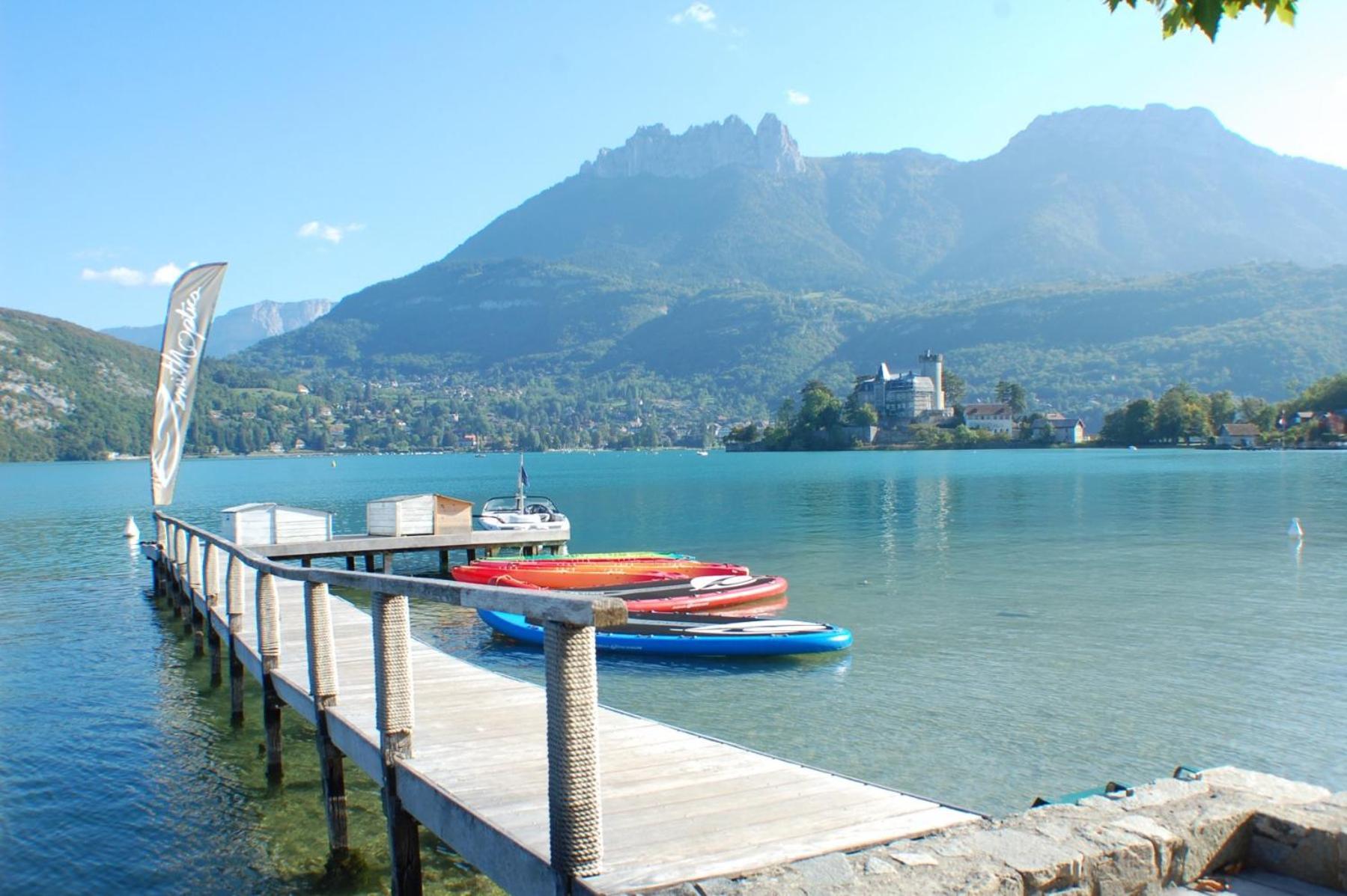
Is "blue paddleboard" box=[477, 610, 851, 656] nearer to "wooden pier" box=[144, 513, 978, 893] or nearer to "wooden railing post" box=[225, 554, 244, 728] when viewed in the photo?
"wooden railing post" box=[225, 554, 244, 728]

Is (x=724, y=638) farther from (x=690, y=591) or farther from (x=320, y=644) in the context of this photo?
(x=320, y=644)

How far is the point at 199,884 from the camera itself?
9.71m

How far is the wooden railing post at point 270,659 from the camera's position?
11.4 metres

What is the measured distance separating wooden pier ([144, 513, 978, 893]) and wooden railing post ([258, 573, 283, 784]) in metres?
0.08

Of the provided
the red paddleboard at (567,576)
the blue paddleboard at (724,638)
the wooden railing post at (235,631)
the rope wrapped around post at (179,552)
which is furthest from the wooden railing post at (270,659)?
the red paddleboard at (567,576)

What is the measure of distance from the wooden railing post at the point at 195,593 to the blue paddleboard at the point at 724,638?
634 centimetres

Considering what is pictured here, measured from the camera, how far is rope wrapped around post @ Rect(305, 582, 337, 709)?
29.0 feet

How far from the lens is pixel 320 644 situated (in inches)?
360

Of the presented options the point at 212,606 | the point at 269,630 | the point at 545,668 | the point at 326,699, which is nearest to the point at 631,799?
the point at 545,668

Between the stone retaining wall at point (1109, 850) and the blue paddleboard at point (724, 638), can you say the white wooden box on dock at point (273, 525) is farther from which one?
the stone retaining wall at point (1109, 850)

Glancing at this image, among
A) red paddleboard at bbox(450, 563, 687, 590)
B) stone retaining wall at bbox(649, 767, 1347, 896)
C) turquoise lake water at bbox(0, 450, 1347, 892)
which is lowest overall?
turquoise lake water at bbox(0, 450, 1347, 892)

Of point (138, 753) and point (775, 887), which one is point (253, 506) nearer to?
point (138, 753)

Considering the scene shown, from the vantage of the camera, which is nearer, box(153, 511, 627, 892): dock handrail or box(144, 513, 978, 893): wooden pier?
box(153, 511, 627, 892): dock handrail

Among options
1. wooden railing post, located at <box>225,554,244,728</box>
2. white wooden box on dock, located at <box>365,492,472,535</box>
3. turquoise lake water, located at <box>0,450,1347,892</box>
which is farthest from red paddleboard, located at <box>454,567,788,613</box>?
wooden railing post, located at <box>225,554,244,728</box>
